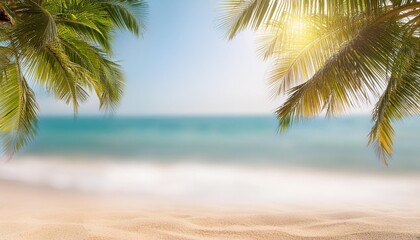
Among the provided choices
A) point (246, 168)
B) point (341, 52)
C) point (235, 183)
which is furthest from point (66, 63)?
point (246, 168)

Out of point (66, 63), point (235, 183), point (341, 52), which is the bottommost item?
point (235, 183)

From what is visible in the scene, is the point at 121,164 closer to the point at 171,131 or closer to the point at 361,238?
the point at 361,238

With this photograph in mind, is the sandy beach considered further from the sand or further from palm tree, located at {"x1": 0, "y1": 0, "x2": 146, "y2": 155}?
palm tree, located at {"x1": 0, "y1": 0, "x2": 146, "y2": 155}

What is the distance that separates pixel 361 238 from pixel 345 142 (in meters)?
17.7

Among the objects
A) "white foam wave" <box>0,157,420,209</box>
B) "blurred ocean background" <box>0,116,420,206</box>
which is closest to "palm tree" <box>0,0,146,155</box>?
"blurred ocean background" <box>0,116,420,206</box>

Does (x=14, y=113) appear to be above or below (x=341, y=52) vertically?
below

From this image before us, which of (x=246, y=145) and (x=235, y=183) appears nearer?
(x=235, y=183)

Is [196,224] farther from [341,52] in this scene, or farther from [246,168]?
[246,168]

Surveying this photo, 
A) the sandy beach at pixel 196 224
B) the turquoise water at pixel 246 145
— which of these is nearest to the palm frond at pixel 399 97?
the sandy beach at pixel 196 224

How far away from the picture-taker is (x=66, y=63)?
16.6 ft

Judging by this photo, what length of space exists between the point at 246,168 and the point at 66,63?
459 inches

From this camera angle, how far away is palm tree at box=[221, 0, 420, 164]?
2.80 m

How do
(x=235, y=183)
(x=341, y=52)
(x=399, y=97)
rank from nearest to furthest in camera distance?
1. (x=341, y=52)
2. (x=399, y=97)
3. (x=235, y=183)

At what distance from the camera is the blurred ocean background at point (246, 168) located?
9.48 m
